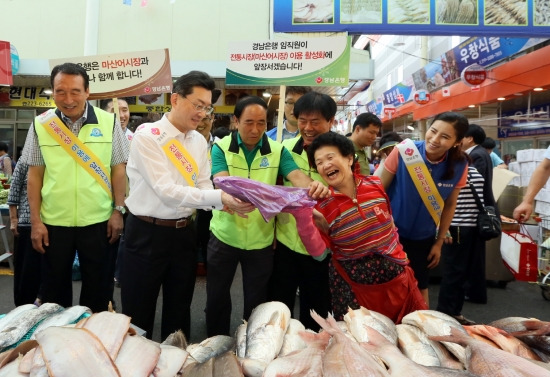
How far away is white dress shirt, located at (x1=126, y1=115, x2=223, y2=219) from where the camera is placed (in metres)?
2.20

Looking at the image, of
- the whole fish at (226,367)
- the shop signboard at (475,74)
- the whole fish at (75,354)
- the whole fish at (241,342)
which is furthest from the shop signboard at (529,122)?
the whole fish at (75,354)

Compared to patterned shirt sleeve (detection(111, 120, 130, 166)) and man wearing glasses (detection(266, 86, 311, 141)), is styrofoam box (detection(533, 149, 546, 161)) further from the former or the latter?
patterned shirt sleeve (detection(111, 120, 130, 166))

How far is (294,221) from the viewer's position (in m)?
2.65

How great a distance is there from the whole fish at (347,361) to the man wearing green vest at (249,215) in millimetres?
1291

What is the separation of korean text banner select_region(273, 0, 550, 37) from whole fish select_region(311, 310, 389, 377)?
492cm

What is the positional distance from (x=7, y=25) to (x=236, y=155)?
444 inches

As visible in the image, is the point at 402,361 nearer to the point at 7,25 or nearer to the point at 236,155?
the point at 236,155

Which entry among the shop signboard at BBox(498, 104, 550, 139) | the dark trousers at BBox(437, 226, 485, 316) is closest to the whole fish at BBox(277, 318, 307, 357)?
the dark trousers at BBox(437, 226, 485, 316)

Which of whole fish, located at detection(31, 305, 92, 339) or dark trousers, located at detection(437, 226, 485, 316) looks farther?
dark trousers, located at detection(437, 226, 485, 316)

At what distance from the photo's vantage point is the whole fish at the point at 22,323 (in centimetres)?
152

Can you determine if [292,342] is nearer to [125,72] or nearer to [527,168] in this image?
[125,72]

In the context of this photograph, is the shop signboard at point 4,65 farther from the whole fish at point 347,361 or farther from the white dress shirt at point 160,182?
the whole fish at point 347,361

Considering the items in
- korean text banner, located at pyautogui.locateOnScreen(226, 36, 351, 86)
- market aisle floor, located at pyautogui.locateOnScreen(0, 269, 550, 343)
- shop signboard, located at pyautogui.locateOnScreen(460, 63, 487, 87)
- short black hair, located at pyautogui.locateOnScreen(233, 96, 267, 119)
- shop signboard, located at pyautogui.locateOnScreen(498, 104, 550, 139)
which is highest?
shop signboard, located at pyautogui.locateOnScreen(460, 63, 487, 87)

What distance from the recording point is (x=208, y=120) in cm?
436
